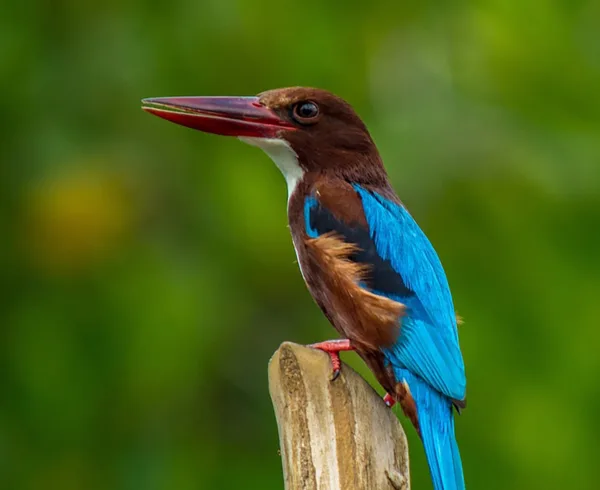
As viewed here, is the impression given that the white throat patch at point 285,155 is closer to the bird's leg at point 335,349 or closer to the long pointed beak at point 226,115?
the long pointed beak at point 226,115

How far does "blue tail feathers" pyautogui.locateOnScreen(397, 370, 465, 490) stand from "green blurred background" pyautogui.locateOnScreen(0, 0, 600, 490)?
1.74 meters

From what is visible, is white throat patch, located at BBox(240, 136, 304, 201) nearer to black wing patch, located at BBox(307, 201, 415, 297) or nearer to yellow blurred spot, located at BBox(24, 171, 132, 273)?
black wing patch, located at BBox(307, 201, 415, 297)

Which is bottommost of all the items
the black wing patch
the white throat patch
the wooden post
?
the wooden post

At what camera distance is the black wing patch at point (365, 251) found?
13.3 ft

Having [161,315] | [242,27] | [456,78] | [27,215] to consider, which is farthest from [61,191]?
[456,78]

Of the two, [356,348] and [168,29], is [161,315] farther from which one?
[356,348]

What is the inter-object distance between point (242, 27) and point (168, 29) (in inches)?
16.1

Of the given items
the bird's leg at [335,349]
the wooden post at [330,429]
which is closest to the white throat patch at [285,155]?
the bird's leg at [335,349]

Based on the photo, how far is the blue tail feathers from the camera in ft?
11.7

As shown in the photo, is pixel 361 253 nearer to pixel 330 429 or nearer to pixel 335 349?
pixel 335 349

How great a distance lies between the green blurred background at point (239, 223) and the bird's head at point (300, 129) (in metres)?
1.30

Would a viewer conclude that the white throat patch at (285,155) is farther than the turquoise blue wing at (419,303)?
Yes

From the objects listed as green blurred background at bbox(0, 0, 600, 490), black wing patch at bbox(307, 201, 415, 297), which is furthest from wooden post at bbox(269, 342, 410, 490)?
green blurred background at bbox(0, 0, 600, 490)

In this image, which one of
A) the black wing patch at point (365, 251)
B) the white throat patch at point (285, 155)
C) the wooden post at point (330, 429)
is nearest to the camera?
the wooden post at point (330, 429)
